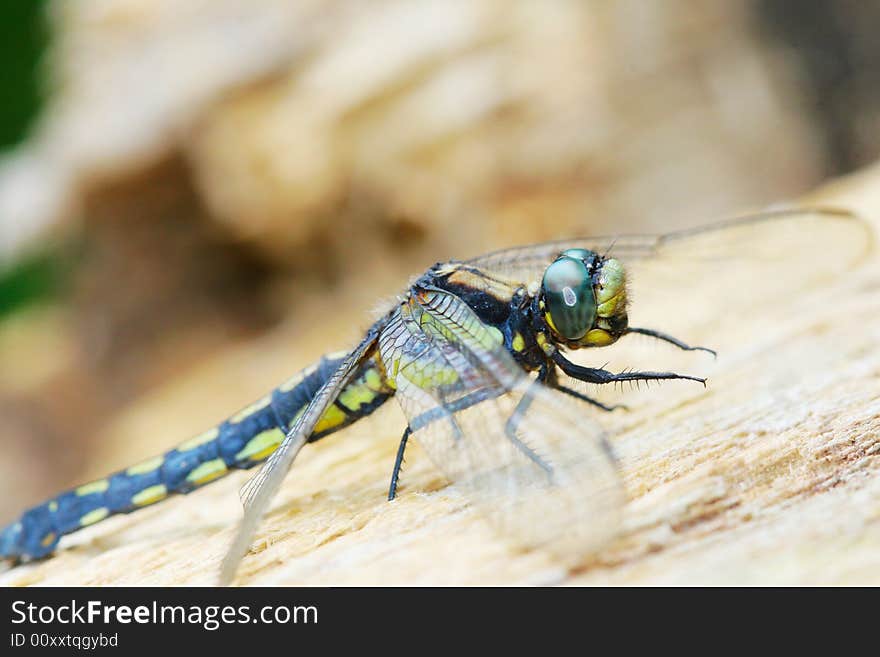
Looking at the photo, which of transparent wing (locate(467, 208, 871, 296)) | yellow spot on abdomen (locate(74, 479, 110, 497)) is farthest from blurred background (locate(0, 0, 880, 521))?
yellow spot on abdomen (locate(74, 479, 110, 497))

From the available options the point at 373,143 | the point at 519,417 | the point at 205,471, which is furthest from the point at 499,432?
the point at 373,143

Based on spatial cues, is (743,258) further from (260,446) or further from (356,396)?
(260,446)

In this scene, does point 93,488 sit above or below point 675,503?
above

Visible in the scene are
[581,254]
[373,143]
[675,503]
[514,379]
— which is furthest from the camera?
[373,143]

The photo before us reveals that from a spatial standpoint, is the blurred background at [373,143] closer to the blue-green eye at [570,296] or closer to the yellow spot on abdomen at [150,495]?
the blue-green eye at [570,296]

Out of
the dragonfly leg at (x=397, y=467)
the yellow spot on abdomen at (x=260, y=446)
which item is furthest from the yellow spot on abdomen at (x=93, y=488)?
the dragonfly leg at (x=397, y=467)

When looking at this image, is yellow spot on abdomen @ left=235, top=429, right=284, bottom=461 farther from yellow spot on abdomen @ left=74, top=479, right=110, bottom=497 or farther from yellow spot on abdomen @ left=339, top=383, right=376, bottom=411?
yellow spot on abdomen @ left=74, top=479, right=110, bottom=497
